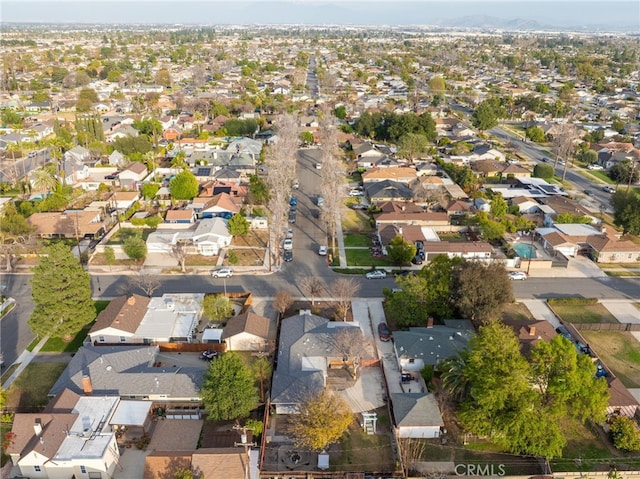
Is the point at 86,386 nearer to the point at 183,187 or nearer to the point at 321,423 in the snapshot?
the point at 321,423

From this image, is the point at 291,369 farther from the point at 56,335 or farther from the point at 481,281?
the point at 56,335

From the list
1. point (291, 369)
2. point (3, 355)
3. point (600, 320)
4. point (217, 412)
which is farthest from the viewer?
point (600, 320)

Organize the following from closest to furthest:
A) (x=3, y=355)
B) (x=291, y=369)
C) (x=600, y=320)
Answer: (x=291, y=369) < (x=3, y=355) < (x=600, y=320)

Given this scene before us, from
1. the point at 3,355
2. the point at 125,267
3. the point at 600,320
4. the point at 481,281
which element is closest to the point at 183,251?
the point at 125,267

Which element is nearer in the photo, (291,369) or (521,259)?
(291,369)

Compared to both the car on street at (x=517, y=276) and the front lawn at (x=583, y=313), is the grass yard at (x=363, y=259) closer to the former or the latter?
the car on street at (x=517, y=276)

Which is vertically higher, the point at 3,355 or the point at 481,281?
the point at 481,281

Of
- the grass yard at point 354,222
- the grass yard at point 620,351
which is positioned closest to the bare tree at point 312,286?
the grass yard at point 354,222
